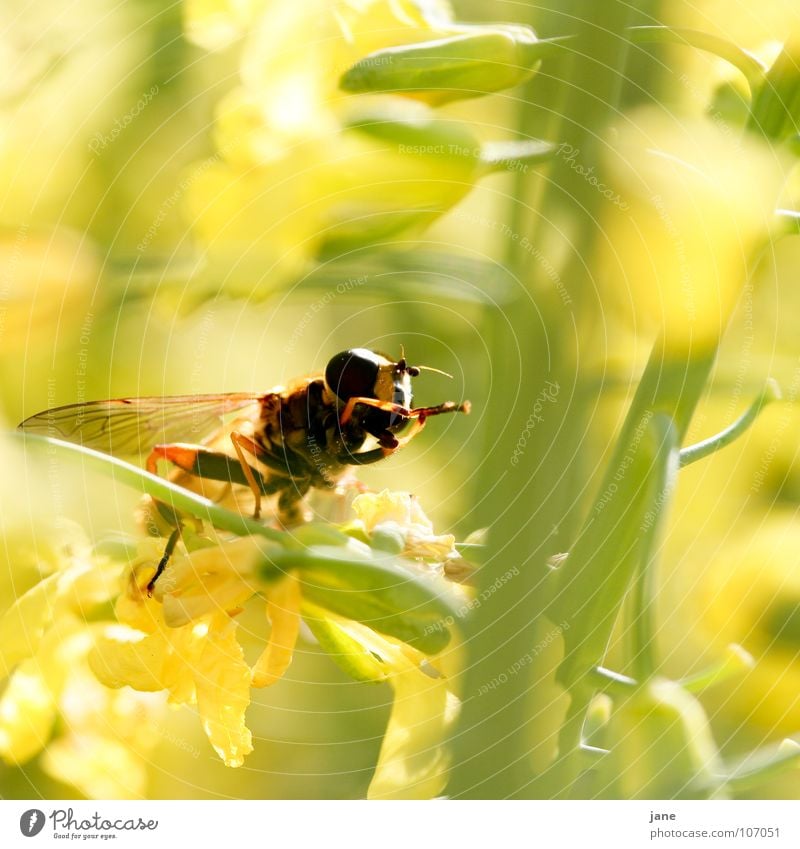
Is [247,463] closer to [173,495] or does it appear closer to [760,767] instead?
[173,495]

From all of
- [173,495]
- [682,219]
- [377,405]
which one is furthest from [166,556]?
[682,219]

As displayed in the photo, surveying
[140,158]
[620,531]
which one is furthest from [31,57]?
[620,531]

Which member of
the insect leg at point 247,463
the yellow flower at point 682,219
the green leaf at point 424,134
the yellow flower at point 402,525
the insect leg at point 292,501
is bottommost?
the yellow flower at point 402,525

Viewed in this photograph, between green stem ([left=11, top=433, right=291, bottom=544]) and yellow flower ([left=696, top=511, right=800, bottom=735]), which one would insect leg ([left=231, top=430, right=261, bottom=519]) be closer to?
green stem ([left=11, top=433, right=291, bottom=544])

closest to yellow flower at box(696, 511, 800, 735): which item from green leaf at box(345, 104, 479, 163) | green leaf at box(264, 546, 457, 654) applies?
green leaf at box(264, 546, 457, 654)

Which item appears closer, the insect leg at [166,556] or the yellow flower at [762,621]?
the insect leg at [166,556]
